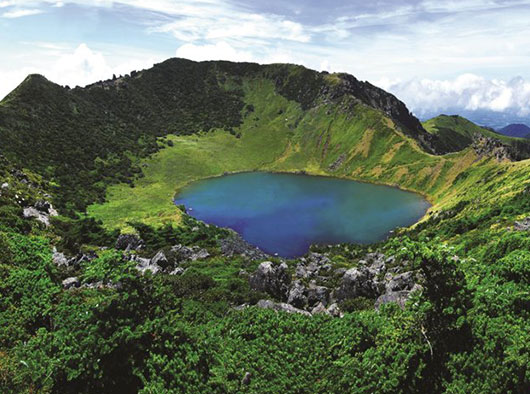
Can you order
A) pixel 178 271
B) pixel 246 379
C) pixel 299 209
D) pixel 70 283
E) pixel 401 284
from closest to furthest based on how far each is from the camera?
pixel 246 379
pixel 401 284
pixel 70 283
pixel 178 271
pixel 299 209

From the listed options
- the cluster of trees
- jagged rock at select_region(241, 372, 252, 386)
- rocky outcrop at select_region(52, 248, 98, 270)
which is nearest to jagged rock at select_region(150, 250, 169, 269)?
rocky outcrop at select_region(52, 248, 98, 270)

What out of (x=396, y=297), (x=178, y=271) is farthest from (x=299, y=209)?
(x=396, y=297)

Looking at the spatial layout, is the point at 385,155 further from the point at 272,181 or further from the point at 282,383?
the point at 282,383

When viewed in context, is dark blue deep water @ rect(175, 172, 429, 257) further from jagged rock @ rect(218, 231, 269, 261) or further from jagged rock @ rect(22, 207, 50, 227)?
jagged rock @ rect(22, 207, 50, 227)

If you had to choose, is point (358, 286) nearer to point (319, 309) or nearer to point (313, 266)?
point (319, 309)

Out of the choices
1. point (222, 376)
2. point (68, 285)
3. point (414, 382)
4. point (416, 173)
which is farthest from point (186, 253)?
point (416, 173)
